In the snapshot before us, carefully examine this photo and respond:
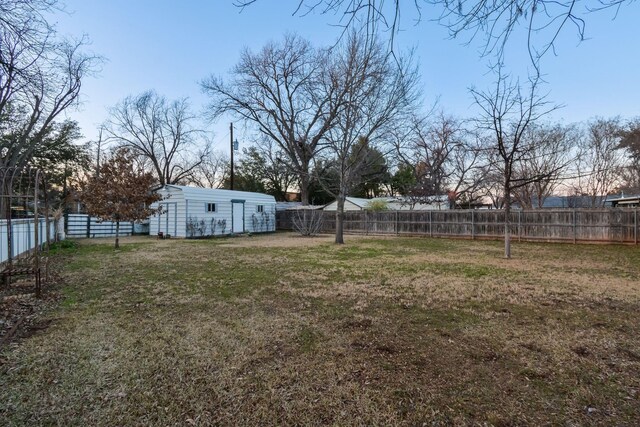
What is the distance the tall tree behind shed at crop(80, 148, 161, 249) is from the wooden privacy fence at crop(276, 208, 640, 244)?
1015cm

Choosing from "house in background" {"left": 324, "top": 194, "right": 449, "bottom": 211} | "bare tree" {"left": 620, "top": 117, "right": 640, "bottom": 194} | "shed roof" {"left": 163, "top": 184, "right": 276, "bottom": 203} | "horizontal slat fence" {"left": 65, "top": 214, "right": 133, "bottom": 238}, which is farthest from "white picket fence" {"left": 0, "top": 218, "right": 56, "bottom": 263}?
"bare tree" {"left": 620, "top": 117, "right": 640, "bottom": 194}

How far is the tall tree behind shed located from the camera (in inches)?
447

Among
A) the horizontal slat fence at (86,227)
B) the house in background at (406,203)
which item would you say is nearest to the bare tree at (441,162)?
the house in background at (406,203)

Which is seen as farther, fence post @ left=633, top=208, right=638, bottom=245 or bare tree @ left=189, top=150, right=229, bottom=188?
bare tree @ left=189, top=150, right=229, bottom=188

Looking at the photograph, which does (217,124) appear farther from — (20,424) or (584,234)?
(20,424)

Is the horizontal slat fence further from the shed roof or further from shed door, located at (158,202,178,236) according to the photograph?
the shed roof

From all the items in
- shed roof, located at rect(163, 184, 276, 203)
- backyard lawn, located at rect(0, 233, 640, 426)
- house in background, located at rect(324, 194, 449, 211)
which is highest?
shed roof, located at rect(163, 184, 276, 203)

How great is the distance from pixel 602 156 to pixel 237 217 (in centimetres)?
2179

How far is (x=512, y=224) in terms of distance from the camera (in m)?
14.3

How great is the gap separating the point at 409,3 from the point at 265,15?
117cm

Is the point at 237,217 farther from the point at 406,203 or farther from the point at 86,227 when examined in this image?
the point at 406,203

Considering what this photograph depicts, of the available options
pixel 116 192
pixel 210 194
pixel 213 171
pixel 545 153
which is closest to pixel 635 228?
pixel 545 153

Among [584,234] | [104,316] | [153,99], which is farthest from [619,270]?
[153,99]

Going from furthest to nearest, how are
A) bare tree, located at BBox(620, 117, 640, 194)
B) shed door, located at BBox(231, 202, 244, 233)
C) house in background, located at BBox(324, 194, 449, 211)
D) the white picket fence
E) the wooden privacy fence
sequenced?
house in background, located at BBox(324, 194, 449, 211) < shed door, located at BBox(231, 202, 244, 233) < bare tree, located at BBox(620, 117, 640, 194) < the wooden privacy fence < the white picket fence
